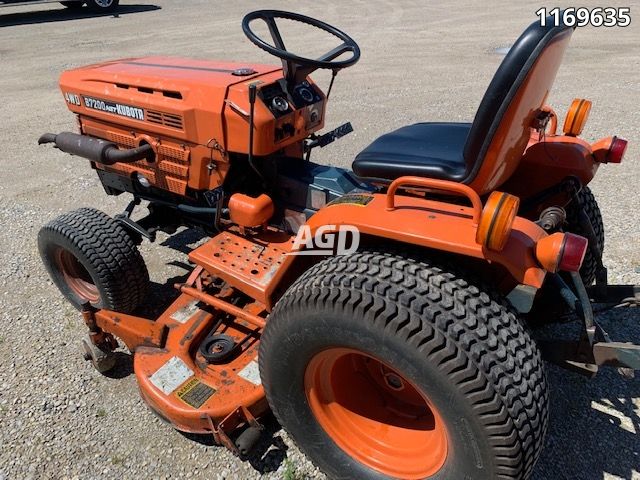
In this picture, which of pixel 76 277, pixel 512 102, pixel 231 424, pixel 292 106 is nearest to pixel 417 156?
pixel 512 102

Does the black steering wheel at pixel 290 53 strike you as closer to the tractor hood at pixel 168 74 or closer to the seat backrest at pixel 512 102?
the tractor hood at pixel 168 74

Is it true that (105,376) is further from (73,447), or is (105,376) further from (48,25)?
(48,25)

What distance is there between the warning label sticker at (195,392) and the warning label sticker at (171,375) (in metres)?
0.03

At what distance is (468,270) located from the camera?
1.66 meters

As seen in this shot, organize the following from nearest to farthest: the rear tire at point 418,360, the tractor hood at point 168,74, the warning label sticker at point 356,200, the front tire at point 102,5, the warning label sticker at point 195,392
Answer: the rear tire at point 418,360, the warning label sticker at point 356,200, the warning label sticker at point 195,392, the tractor hood at point 168,74, the front tire at point 102,5

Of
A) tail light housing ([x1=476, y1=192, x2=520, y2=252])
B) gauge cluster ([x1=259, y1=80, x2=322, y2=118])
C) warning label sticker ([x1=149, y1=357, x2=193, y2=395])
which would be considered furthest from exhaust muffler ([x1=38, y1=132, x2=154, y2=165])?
tail light housing ([x1=476, y1=192, x2=520, y2=252])

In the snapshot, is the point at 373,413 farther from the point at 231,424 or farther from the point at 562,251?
the point at 562,251

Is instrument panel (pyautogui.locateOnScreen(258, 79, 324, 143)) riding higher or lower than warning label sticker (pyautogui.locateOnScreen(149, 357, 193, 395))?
higher

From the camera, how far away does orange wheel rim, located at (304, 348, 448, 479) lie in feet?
5.97

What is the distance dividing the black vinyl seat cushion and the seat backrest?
0.28 feet

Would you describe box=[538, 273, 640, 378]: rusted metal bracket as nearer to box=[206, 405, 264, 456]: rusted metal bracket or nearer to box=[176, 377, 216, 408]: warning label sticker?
box=[206, 405, 264, 456]: rusted metal bracket

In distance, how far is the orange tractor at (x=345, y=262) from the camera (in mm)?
1497

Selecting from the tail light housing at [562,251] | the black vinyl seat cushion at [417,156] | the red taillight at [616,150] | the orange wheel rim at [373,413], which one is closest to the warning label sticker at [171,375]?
the orange wheel rim at [373,413]

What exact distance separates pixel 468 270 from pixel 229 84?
4.66ft
